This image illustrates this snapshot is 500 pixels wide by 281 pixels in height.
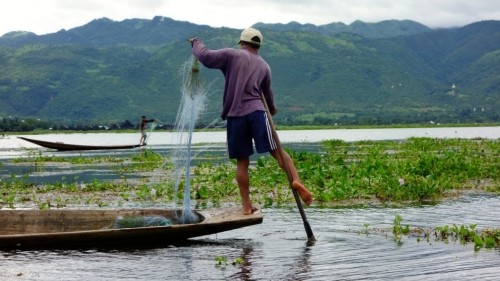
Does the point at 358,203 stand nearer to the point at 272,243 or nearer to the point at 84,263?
the point at 272,243

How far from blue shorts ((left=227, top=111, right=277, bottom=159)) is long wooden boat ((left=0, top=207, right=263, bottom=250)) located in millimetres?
875

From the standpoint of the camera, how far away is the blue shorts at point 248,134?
9.97 meters

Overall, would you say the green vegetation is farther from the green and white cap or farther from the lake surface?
the green and white cap

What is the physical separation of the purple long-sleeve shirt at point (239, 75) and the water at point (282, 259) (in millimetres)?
1818

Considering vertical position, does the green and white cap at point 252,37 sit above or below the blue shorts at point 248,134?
above

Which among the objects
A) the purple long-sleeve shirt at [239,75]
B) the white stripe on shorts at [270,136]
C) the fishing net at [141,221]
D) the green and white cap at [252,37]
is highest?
the green and white cap at [252,37]

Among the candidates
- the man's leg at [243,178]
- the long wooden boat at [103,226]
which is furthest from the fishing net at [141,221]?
the man's leg at [243,178]

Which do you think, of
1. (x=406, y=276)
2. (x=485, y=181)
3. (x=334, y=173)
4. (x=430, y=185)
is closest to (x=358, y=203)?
(x=430, y=185)

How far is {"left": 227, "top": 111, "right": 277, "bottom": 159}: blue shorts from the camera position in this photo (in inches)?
392

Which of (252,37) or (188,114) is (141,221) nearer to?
(188,114)

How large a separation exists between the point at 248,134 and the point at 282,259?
7.04 ft

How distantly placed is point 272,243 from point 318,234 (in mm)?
877

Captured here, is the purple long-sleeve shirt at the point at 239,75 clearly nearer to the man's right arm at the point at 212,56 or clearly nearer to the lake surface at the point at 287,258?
the man's right arm at the point at 212,56

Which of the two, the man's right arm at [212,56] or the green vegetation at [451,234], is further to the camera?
the man's right arm at [212,56]
